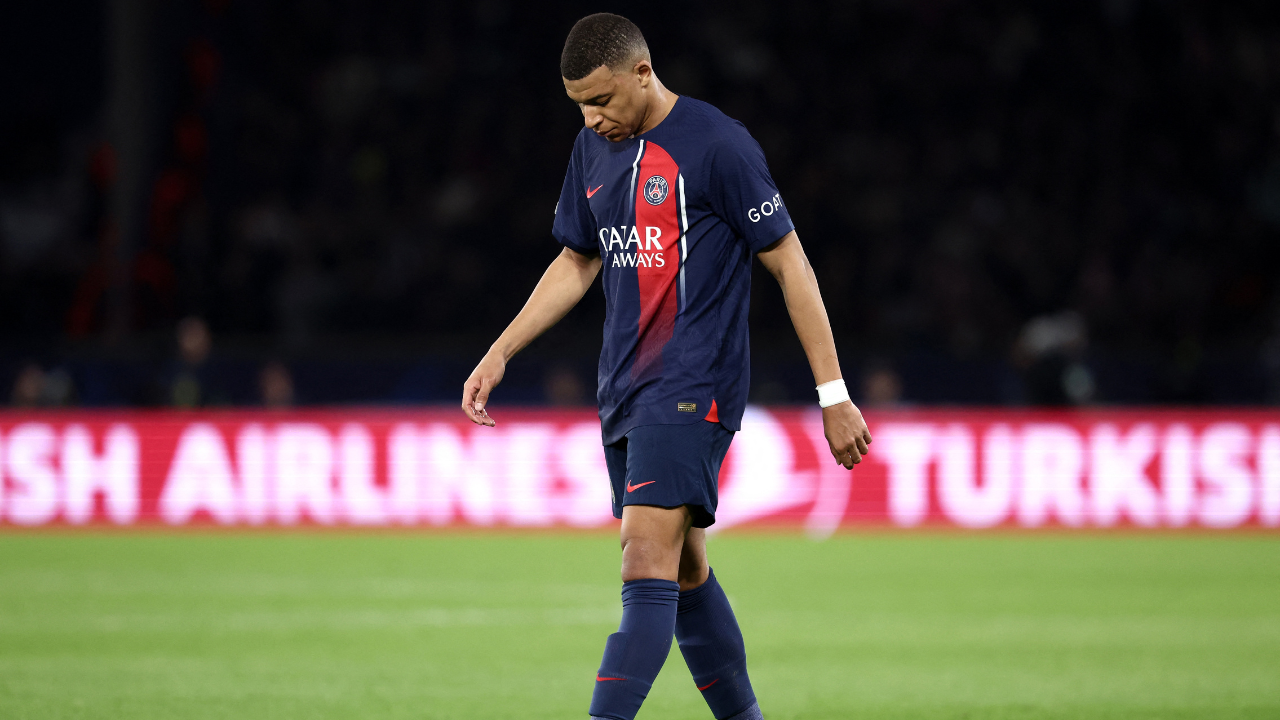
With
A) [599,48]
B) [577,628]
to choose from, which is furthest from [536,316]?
[577,628]

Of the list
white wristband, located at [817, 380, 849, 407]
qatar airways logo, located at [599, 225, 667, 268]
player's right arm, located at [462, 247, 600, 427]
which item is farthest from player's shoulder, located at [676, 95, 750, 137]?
white wristband, located at [817, 380, 849, 407]

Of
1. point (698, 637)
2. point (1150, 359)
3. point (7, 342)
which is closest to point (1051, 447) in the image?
point (1150, 359)

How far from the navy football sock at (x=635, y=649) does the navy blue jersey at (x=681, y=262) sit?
0.41m

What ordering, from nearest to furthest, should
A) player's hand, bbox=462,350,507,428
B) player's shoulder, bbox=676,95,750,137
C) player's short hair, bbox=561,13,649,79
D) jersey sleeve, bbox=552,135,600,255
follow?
player's short hair, bbox=561,13,649,79
player's shoulder, bbox=676,95,750,137
player's hand, bbox=462,350,507,428
jersey sleeve, bbox=552,135,600,255

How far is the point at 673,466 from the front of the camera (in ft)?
12.1

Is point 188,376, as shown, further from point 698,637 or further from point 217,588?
point 698,637

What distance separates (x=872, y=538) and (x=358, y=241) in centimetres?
698

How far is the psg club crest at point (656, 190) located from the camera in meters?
3.80

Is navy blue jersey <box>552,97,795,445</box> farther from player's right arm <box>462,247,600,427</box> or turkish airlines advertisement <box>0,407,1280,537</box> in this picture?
turkish airlines advertisement <box>0,407,1280,537</box>

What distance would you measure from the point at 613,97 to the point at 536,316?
0.68 meters

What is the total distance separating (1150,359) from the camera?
48.9 ft

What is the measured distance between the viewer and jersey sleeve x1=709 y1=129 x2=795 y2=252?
376 centimetres

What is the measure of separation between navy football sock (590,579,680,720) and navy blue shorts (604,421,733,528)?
208 millimetres

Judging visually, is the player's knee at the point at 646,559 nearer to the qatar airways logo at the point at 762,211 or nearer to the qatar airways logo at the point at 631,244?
the qatar airways logo at the point at 631,244
